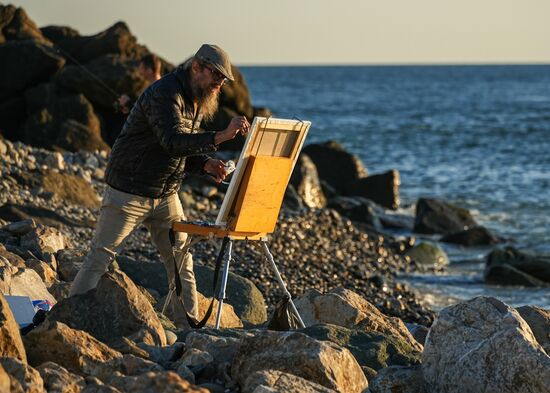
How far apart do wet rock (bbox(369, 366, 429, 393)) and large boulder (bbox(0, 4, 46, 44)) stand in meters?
24.3

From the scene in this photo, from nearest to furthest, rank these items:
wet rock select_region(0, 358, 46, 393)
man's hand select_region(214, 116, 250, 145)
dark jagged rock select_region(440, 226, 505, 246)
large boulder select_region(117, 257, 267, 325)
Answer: wet rock select_region(0, 358, 46, 393)
man's hand select_region(214, 116, 250, 145)
large boulder select_region(117, 257, 267, 325)
dark jagged rock select_region(440, 226, 505, 246)

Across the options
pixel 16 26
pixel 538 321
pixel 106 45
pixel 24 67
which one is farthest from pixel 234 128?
pixel 16 26

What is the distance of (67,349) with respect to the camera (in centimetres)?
631

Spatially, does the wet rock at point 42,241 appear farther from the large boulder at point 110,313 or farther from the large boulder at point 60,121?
the large boulder at point 60,121

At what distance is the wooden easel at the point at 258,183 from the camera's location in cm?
762

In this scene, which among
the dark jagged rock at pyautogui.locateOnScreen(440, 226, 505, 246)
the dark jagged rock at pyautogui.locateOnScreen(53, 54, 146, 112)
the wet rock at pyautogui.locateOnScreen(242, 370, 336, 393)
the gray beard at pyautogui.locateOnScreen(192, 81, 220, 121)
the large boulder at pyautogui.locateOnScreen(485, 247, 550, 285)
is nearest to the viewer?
the wet rock at pyautogui.locateOnScreen(242, 370, 336, 393)

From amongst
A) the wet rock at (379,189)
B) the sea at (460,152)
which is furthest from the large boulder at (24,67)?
the sea at (460,152)

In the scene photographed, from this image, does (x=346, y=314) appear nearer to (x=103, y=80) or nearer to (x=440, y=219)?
(x=440, y=219)

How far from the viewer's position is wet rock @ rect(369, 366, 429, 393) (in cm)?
674

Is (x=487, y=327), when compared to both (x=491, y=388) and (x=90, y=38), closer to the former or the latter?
(x=491, y=388)

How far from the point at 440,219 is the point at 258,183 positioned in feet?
Result: 53.0

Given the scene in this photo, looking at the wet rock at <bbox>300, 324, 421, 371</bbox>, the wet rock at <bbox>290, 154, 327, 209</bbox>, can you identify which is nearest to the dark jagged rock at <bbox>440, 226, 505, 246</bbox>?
the wet rock at <bbox>290, 154, 327, 209</bbox>

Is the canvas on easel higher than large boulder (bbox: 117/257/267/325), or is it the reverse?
the canvas on easel

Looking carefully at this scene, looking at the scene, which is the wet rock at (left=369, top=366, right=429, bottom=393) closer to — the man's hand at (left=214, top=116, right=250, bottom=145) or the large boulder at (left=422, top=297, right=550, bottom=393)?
the large boulder at (left=422, top=297, right=550, bottom=393)
